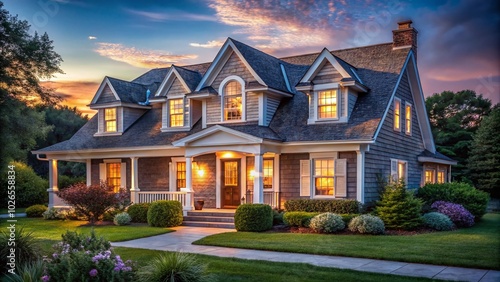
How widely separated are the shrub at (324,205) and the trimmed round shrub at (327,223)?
3.76 feet

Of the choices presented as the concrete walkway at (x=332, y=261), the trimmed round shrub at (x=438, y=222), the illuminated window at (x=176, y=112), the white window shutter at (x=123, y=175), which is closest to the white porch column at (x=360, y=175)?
the trimmed round shrub at (x=438, y=222)

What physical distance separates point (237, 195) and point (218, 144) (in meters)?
2.91

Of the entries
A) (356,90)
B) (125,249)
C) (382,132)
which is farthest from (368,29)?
(125,249)

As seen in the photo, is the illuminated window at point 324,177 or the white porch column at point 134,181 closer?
the illuminated window at point 324,177

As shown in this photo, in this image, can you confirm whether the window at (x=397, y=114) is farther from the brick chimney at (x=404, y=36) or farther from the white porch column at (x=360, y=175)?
the white porch column at (x=360, y=175)

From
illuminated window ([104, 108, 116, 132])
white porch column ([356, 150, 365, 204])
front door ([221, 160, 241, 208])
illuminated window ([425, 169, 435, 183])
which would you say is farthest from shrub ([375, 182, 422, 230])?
illuminated window ([104, 108, 116, 132])

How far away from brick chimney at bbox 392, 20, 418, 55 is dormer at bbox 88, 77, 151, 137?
1256 cm

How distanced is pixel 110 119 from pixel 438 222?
53.6 feet

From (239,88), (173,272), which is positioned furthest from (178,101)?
(173,272)

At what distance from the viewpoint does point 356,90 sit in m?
19.1

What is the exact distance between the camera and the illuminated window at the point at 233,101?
20719 millimetres

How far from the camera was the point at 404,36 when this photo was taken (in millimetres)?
20797

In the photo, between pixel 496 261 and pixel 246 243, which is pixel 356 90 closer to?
pixel 246 243

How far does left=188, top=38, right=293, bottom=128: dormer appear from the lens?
2005 cm
